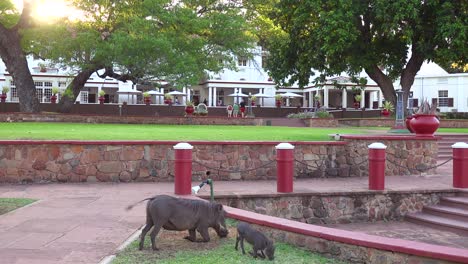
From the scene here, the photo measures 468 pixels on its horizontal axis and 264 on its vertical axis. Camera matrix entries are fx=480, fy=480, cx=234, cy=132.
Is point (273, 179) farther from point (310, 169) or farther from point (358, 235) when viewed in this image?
point (358, 235)

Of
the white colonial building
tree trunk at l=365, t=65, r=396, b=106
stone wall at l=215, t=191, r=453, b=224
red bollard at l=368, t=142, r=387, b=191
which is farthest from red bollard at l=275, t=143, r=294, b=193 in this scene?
the white colonial building

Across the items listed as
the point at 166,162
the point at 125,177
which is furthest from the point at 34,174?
the point at 166,162

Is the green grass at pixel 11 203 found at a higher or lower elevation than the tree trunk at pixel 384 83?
lower

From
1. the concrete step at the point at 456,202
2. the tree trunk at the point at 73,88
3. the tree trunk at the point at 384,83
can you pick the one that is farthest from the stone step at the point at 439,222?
the tree trunk at the point at 73,88

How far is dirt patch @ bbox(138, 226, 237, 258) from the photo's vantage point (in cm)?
574

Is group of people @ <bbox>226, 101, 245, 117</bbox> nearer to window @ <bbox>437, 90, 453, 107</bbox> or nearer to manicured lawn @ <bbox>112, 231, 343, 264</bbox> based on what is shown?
window @ <bbox>437, 90, 453, 107</bbox>

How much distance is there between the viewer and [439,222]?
32.9ft

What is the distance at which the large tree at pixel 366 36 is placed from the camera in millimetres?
23969

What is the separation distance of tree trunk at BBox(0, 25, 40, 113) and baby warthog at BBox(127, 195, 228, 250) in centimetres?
2438

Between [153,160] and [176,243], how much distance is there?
5.83 metres

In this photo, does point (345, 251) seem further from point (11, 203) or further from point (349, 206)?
point (11, 203)

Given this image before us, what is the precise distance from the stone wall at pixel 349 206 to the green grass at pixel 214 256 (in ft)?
12.8

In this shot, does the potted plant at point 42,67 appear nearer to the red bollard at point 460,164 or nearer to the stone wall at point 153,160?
the stone wall at point 153,160

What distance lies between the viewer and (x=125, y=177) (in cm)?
1170
